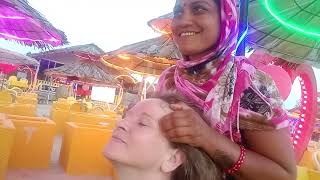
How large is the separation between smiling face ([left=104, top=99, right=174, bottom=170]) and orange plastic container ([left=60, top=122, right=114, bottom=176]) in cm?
357

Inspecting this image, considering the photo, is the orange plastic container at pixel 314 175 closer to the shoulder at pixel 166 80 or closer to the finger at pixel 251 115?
the shoulder at pixel 166 80

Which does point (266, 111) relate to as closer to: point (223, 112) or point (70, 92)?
point (223, 112)

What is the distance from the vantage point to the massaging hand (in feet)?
3.06

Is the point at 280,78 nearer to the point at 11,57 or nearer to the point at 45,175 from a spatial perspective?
the point at 45,175

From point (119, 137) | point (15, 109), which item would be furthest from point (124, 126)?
point (15, 109)

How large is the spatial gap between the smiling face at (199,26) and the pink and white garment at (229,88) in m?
0.03

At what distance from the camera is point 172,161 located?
3.64 feet

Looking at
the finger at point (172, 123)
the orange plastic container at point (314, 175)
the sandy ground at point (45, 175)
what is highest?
the finger at point (172, 123)

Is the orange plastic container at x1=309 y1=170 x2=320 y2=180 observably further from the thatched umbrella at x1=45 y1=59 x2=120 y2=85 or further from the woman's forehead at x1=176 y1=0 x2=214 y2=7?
the thatched umbrella at x1=45 y1=59 x2=120 y2=85

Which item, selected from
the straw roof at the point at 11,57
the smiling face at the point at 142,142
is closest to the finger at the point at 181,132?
the smiling face at the point at 142,142

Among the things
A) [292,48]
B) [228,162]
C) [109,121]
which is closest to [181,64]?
[228,162]

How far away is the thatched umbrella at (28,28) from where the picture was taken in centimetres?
417

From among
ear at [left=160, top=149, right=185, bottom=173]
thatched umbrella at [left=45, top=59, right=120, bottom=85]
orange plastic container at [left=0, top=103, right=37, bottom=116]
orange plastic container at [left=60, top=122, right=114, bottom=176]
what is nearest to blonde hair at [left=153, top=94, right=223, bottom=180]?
ear at [left=160, top=149, right=185, bottom=173]

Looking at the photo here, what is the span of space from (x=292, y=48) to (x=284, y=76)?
41cm
